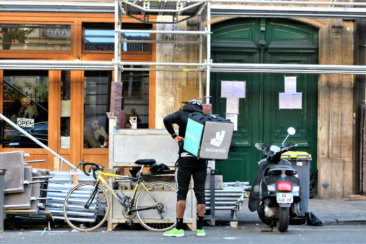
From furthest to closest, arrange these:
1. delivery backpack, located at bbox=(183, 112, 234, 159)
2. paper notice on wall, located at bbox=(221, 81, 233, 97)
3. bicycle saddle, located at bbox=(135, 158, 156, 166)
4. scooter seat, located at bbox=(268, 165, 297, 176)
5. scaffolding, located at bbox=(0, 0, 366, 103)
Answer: paper notice on wall, located at bbox=(221, 81, 233, 97) < scaffolding, located at bbox=(0, 0, 366, 103) < bicycle saddle, located at bbox=(135, 158, 156, 166) < scooter seat, located at bbox=(268, 165, 297, 176) < delivery backpack, located at bbox=(183, 112, 234, 159)

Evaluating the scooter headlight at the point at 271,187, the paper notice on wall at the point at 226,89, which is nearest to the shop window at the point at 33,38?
the paper notice on wall at the point at 226,89

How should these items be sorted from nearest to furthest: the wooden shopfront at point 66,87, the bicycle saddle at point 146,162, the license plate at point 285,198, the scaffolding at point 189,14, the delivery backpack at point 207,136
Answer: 1. the delivery backpack at point 207,136
2. the license plate at point 285,198
3. the bicycle saddle at point 146,162
4. the scaffolding at point 189,14
5. the wooden shopfront at point 66,87

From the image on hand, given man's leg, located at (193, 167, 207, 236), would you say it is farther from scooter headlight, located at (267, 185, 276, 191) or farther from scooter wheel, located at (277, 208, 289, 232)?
scooter wheel, located at (277, 208, 289, 232)

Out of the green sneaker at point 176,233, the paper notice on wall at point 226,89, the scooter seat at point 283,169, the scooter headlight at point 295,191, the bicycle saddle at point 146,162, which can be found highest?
the paper notice on wall at point 226,89

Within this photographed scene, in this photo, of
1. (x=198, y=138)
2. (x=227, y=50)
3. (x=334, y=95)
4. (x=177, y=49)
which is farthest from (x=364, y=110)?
(x=198, y=138)

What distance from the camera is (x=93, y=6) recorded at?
1050 centimetres

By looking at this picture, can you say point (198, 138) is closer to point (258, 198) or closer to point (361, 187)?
point (258, 198)

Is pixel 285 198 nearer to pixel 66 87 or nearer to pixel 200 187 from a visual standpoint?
pixel 200 187

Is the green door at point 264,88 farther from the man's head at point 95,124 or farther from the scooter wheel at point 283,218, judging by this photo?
the scooter wheel at point 283,218

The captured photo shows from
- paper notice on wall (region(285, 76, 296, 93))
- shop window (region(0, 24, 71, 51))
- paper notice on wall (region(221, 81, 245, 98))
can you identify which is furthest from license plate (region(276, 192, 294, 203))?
shop window (region(0, 24, 71, 51))

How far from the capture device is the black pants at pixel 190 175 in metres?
8.00

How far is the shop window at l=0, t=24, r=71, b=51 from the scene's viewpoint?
1169 cm

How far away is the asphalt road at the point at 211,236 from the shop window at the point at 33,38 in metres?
4.36

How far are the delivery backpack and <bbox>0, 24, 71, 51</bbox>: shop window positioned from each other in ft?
15.6
